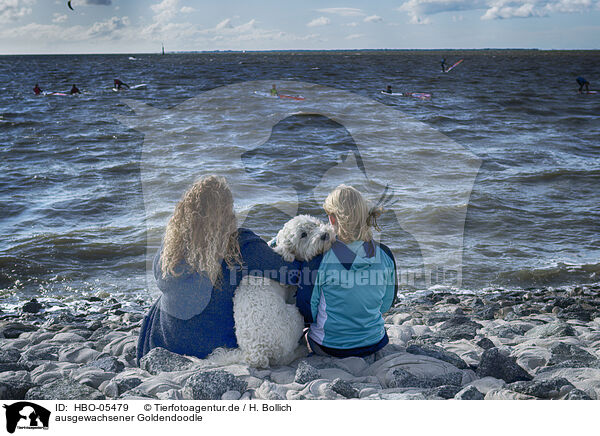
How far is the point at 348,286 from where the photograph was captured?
383 centimetres

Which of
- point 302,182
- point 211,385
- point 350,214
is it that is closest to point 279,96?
point 302,182

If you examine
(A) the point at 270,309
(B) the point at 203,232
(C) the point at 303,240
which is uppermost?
(B) the point at 203,232

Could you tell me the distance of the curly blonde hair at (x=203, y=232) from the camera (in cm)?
355

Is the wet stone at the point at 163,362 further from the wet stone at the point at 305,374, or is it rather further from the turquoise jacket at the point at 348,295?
the turquoise jacket at the point at 348,295

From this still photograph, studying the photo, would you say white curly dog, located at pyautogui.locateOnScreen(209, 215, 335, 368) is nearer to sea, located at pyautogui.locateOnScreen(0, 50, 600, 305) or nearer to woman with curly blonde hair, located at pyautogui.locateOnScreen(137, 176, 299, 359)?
woman with curly blonde hair, located at pyautogui.locateOnScreen(137, 176, 299, 359)

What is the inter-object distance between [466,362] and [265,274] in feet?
5.92

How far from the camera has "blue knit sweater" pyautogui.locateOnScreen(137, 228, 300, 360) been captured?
3.65 meters

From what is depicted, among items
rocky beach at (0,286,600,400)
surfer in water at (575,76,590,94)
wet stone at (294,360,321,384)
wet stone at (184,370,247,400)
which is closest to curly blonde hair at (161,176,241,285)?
wet stone at (184,370,247,400)

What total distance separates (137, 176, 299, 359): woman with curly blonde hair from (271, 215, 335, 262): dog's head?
9 cm

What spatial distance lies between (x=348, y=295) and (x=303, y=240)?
553mm

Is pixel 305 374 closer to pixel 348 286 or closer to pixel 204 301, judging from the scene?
pixel 348 286
